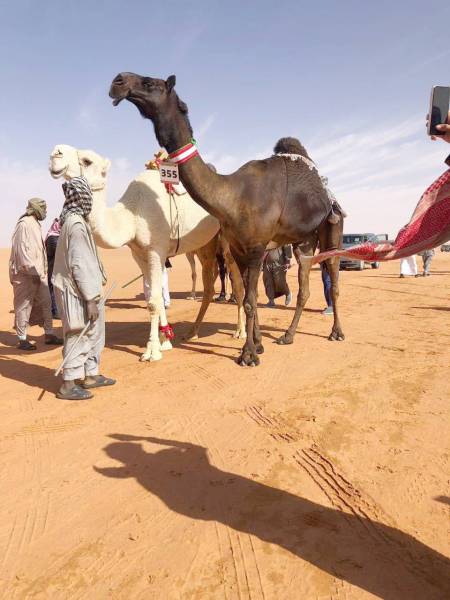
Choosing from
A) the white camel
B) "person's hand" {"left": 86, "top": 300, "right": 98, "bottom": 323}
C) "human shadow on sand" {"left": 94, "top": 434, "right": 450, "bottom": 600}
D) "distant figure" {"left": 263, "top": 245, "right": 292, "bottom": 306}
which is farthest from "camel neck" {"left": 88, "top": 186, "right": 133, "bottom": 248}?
"distant figure" {"left": 263, "top": 245, "right": 292, "bottom": 306}

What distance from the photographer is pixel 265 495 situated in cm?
252

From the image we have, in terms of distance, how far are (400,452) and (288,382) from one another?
168cm

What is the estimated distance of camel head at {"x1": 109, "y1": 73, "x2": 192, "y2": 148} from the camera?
14.5 feet

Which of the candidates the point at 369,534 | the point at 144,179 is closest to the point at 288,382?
the point at 369,534

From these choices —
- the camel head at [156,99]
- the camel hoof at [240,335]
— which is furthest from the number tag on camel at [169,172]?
the camel hoof at [240,335]

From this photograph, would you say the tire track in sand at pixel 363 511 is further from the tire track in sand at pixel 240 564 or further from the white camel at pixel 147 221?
the white camel at pixel 147 221

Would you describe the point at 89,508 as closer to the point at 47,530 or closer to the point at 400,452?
the point at 47,530

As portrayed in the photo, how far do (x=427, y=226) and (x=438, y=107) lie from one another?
51 cm

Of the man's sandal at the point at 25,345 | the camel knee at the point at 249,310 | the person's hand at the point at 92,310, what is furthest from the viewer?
the man's sandal at the point at 25,345

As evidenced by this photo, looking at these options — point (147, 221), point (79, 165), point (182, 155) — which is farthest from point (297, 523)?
point (79, 165)

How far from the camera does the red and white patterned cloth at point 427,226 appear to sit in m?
1.87

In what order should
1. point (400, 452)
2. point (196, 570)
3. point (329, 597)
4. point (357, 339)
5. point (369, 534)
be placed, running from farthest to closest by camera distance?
point (357, 339) < point (400, 452) < point (369, 534) < point (196, 570) < point (329, 597)

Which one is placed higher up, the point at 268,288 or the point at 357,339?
the point at 268,288

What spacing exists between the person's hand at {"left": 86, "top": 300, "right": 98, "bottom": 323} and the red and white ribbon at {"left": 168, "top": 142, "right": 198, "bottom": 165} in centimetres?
187
